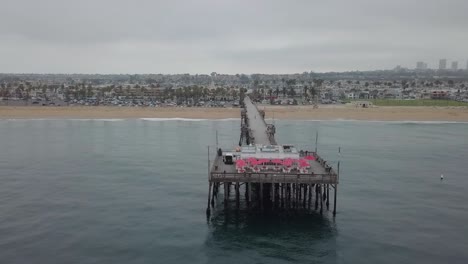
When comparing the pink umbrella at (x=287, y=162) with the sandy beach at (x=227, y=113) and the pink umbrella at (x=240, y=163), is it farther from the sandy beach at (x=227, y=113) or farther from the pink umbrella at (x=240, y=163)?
the sandy beach at (x=227, y=113)

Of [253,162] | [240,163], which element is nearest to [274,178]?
[253,162]

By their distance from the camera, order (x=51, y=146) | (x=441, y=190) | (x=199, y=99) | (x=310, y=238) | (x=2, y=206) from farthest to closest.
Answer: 1. (x=199, y=99)
2. (x=51, y=146)
3. (x=441, y=190)
4. (x=2, y=206)
5. (x=310, y=238)

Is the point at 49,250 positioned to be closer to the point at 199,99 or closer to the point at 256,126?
the point at 256,126

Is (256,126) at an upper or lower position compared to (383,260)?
upper

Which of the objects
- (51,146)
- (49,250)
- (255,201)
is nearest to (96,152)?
(51,146)

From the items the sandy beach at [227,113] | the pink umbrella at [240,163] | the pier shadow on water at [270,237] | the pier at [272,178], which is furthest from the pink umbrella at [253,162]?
the sandy beach at [227,113]

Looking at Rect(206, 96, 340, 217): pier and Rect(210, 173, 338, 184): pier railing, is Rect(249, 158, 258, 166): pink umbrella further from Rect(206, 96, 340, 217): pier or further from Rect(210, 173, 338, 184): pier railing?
Rect(210, 173, 338, 184): pier railing

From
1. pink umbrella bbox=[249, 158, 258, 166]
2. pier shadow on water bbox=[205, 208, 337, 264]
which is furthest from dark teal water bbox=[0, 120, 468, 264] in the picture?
pink umbrella bbox=[249, 158, 258, 166]
